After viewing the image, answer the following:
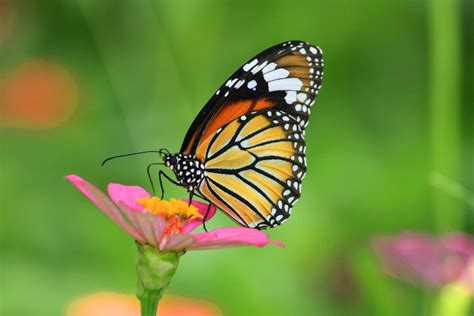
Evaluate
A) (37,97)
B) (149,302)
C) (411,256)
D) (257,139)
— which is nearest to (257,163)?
(257,139)

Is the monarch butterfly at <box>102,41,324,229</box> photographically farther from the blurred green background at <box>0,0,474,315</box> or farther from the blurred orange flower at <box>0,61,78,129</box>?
the blurred orange flower at <box>0,61,78,129</box>

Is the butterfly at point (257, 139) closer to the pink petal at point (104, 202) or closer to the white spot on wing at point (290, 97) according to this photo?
the white spot on wing at point (290, 97)

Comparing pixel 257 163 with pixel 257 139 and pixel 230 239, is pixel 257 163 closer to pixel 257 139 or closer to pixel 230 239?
pixel 257 139

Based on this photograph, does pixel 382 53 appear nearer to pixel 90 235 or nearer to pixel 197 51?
pixel 197 51

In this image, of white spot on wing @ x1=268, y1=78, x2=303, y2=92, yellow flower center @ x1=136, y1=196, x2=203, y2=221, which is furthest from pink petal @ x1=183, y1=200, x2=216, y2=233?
white spot on wing @ x1=268, y1=78, x2=303, y2=92

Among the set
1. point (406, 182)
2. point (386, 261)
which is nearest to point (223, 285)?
point (386, 261)

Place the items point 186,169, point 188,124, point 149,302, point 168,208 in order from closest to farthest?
1. point 149,302
2. point 168,208
3. point 186,169
4. point 188,124

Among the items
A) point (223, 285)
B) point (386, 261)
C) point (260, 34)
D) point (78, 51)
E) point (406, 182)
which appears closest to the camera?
point (386, 261)
